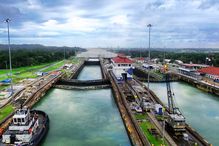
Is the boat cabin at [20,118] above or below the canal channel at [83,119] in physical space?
above

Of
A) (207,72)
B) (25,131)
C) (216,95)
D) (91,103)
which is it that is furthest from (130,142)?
(207,72)

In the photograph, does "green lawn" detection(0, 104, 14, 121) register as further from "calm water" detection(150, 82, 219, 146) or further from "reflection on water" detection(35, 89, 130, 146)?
"calm water" detection(150, 82, 219, 146)

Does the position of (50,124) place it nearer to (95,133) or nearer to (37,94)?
(95,133)

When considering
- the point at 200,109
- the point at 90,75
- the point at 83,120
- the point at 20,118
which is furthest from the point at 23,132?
the point at 90,75

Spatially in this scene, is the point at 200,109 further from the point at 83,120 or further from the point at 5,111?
the point at 5,111

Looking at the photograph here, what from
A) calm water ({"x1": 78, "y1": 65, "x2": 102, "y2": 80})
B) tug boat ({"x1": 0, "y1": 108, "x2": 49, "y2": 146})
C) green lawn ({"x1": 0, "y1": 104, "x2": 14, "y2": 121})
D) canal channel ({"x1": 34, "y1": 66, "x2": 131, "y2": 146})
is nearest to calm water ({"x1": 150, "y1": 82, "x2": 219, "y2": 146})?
canal channel ({"x1": 34, "y1": 66, "x2": 131, "y2": 146})

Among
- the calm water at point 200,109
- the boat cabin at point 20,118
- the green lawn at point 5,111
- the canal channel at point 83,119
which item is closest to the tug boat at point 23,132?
the boat cabin at point 20,118

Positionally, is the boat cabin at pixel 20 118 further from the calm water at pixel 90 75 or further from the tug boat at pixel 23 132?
the calm water at pixel 90 75
